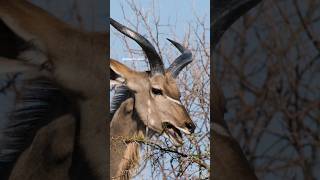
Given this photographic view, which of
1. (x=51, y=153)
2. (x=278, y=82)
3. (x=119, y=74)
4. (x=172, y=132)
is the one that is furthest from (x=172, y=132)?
(x=278, y=82)

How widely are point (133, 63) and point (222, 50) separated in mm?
5318

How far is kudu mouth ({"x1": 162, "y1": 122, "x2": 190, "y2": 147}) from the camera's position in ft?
27.4

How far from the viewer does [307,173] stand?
5.22 meters

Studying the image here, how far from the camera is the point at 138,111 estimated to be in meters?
8.25

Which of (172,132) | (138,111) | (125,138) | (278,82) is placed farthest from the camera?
(172,132)

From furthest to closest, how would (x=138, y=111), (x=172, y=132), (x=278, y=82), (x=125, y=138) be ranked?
(x=172, y=132) → (x=138, y=111) → (x=125, y=138) → (x=278, y=82)

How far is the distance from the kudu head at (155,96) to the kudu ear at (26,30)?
2793 millimetres

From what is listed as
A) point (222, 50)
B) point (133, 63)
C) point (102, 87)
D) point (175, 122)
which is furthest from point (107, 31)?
point (133, 63)

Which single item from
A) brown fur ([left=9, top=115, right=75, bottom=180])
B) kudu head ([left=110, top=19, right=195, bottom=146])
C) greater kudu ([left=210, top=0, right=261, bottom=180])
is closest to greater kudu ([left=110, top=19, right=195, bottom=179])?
kudu head ([left=110, top=19, right=195, bottom=146])

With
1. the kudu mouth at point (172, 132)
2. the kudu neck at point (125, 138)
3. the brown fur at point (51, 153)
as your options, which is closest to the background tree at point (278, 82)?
the brown fur at point (51, 153)

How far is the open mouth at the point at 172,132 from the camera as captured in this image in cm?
835

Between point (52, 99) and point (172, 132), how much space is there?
3175mm

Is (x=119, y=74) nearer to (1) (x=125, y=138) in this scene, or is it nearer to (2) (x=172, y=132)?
(1) (x=125, y=138)

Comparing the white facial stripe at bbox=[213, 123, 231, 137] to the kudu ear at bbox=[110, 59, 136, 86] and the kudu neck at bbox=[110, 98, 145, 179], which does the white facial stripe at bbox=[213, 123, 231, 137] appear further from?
the kudu ear at bbox=[110, 59, 136, 86]
